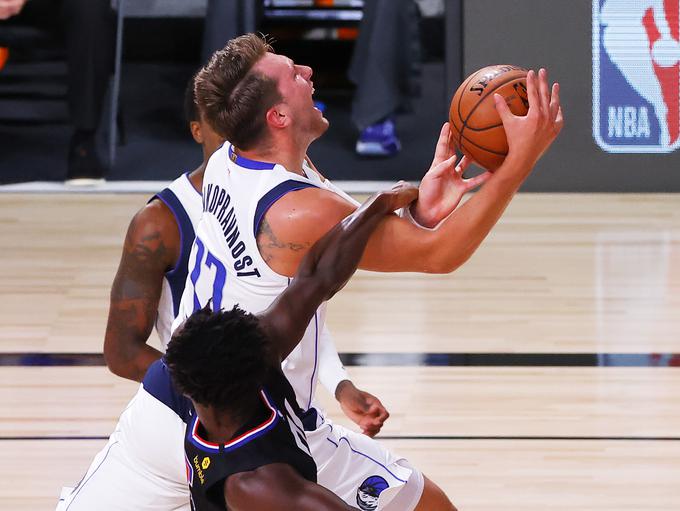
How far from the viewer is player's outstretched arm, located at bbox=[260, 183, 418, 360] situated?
214 cm

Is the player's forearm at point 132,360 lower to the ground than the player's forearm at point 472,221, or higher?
lower

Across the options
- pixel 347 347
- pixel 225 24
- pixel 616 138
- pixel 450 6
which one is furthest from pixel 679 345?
pixel 225 24

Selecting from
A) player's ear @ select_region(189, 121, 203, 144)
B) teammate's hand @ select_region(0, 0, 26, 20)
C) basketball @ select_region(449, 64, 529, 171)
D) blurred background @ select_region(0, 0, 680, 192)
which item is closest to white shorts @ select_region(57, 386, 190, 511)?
basketball @ select_region(449, 64, 529, 171)

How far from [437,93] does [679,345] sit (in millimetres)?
5158

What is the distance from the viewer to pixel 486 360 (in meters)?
4.59

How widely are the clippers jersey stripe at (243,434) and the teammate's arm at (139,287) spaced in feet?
2.33

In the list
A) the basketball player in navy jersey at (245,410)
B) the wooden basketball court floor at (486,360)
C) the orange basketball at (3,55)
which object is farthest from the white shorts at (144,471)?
the orange basketball at (3,55)

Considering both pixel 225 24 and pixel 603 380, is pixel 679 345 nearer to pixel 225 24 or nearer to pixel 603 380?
pixel 603 380

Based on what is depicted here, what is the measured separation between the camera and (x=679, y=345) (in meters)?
4.77

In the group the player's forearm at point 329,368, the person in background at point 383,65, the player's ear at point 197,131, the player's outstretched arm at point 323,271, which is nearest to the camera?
the player's outstretched arm at point 323,271

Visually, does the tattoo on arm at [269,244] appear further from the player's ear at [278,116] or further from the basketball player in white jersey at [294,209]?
the player's ear at [278,116]

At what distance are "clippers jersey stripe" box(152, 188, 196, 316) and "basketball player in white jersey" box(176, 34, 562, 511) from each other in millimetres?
312

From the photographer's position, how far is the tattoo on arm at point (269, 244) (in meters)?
2.31

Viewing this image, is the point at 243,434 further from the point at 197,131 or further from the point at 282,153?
the point at 197,131
